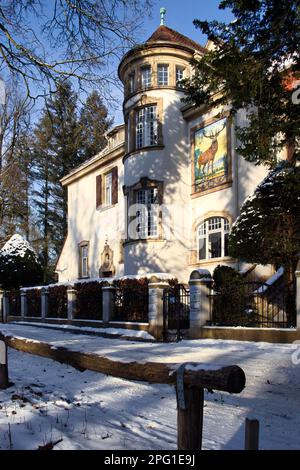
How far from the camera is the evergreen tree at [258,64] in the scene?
8.87m

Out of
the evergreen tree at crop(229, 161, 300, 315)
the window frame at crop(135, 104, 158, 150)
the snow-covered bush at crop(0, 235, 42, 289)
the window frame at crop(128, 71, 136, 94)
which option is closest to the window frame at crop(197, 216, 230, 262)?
the window frame at crop(135, 104, 158, 150)

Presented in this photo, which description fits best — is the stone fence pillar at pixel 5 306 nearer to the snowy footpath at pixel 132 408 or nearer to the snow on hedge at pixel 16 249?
the snow on hedge at pixel 16 249

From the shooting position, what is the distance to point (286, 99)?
9.88m

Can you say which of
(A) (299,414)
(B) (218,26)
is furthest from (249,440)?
(B) (218,26)

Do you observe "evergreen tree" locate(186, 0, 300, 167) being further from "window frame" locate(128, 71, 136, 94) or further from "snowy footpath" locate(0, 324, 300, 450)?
"window frame" locate(128, 71, 136, 94)

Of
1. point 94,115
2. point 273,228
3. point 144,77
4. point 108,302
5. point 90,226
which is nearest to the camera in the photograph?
point 94,115

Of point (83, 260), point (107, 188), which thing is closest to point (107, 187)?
point (107, 188)

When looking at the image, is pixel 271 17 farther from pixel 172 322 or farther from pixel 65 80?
pixel 172 322

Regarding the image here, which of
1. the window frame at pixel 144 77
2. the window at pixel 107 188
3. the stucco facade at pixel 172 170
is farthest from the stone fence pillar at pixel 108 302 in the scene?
the window at pixel 107 188

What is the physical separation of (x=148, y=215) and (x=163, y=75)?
6597 mm

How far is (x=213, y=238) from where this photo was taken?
19875 mm

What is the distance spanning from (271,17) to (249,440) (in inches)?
328

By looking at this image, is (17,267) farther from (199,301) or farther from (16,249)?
(199,301)

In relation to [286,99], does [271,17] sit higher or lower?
higher
